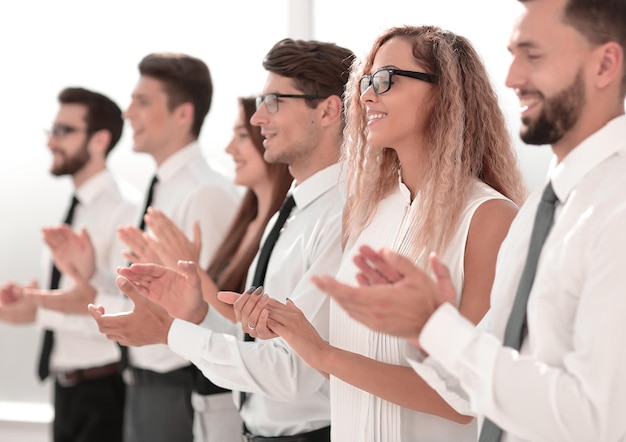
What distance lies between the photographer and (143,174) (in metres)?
5.79

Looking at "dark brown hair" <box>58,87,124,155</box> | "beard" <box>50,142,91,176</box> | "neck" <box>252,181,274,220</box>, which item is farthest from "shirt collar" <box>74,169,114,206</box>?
"neck" <box>252,181,274,220</box>

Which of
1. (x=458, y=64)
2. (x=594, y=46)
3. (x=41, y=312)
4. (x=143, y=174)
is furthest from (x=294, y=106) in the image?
(x=143, y=174)

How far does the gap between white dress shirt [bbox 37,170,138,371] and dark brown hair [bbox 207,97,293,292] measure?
906 mm

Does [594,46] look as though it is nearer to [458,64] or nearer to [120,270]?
[458,64]

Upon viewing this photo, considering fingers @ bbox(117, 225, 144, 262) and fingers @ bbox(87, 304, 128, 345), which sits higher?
fingers @ bbox(117, 225, 144, 262)

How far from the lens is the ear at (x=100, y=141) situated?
508 cm

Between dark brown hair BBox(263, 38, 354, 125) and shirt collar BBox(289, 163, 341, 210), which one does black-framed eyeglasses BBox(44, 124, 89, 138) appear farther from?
shirt collar BBox(289, 163, 341, 210)

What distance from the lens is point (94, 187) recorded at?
16.1 ft

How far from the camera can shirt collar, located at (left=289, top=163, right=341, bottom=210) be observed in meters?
2.93

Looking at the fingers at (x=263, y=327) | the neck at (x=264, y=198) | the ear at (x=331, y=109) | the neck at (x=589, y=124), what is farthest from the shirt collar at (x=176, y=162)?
the neck at (x=589, y=124)

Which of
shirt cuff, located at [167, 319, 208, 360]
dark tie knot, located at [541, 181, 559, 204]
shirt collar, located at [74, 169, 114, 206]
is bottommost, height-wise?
shirt cuff, located at [167, 319, 208, 360]

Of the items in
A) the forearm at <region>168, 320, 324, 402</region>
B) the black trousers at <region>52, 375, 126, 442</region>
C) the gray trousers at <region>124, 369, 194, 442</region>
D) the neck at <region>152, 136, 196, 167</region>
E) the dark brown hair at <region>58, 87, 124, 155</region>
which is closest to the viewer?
the forearm at <region>168, 320, 324, 402</region>

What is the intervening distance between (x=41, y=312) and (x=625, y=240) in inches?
141

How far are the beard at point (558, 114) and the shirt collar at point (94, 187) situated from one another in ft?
11.4
